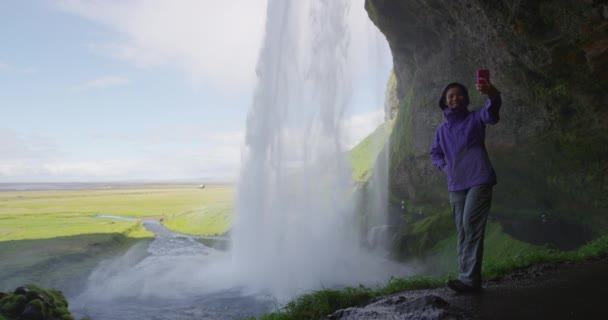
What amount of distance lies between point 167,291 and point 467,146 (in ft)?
55.3

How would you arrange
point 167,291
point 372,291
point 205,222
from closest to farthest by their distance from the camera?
1. point 372,291
2. point 167,291
3. point 205,222

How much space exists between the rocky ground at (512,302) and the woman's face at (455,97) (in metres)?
2.39

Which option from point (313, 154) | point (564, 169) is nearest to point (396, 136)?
point (313, 154)

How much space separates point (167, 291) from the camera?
1855 cm

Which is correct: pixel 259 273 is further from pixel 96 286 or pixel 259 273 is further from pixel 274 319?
pixel 274 319

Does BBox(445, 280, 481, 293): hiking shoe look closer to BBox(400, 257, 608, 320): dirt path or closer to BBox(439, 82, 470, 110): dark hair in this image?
BBox(400, 257, 608, 320): dirt path

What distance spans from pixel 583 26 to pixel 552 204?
1022 centimetres

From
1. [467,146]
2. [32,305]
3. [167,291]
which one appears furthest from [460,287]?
[167,291]

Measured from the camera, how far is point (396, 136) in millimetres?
32531

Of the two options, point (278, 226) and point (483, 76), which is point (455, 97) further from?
point (278, 226)

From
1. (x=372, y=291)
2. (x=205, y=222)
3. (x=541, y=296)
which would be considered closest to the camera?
(x=541, y=296)

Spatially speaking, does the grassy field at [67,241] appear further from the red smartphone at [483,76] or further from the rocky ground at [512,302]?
the red smartphone at [483,76]

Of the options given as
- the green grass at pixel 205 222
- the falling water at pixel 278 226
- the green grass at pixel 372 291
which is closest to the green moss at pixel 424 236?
the falling water at pixel 278 226

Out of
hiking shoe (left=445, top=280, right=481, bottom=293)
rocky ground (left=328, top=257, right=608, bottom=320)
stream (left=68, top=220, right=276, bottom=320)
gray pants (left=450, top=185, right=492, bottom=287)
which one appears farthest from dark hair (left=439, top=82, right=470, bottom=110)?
stream (left=68, top=220, right=276, bottom=320)
